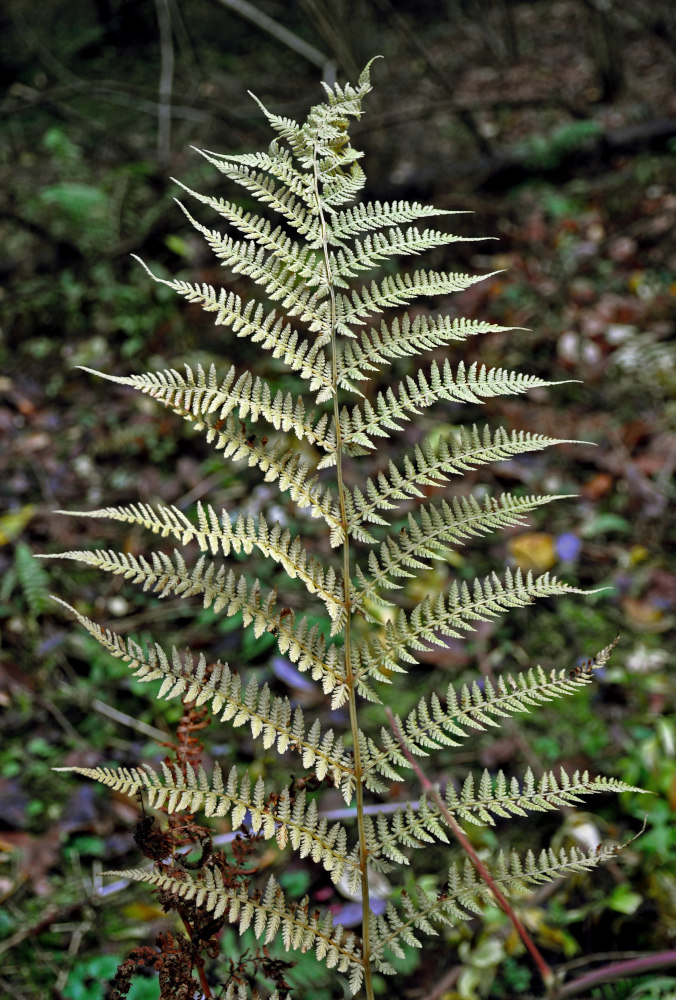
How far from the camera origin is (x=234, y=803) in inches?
42.9

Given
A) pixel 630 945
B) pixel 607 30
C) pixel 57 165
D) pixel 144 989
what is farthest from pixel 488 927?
pixel 607 30

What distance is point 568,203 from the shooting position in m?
5.42

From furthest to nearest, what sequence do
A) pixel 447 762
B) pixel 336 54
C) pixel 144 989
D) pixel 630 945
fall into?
pixel 336 54 → pixel 447 762 → pixel 630 945 → pixel 144 989

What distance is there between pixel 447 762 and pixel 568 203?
442cm

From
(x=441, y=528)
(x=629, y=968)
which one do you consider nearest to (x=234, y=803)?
(x=441, y=528)

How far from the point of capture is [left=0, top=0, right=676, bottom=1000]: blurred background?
2.03 metres

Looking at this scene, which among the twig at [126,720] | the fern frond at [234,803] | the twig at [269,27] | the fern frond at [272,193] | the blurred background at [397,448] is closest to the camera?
the fern frond at [234,803]

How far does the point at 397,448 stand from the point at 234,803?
2724 millimetres

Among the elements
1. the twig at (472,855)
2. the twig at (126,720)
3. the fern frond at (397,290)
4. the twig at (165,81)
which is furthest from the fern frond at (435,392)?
the twig at (165,81)

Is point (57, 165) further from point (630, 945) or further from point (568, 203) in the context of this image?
point (630, 945)

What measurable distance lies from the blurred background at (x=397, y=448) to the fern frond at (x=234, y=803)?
32.6 inches

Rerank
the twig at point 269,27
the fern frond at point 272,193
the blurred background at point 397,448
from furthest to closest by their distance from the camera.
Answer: the twig at point 269,27
the blurred background at point 397,448
the fern frond at point 272,193

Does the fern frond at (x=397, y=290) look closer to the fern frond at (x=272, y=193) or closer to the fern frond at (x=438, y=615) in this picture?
the fern frond at (x=272, y=193)

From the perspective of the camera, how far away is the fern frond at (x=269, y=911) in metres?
1.06
